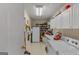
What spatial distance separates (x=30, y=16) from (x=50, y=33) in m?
0.52

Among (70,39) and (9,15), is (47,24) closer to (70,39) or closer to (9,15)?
(70,39)

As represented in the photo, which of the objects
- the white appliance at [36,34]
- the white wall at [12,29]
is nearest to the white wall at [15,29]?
the white wall at [12,29]

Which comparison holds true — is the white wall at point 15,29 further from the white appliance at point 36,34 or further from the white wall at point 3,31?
the white appliance at point 36,34

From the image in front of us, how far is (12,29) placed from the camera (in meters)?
1.92

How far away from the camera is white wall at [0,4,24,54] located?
6.21 feet

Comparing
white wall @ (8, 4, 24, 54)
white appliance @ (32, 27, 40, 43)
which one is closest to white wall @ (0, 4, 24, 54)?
white wall @ (8, 4, 24, 54)

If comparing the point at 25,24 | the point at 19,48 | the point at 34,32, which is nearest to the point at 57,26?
the point at 34,32

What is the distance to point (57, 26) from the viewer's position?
8.55 feet

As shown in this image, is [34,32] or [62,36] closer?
[34,32]

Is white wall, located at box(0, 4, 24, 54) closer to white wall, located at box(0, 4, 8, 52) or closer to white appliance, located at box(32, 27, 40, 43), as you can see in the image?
white wall, located at box(0, 4, 8, 52)

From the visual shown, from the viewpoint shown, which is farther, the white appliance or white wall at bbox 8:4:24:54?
the white appliance

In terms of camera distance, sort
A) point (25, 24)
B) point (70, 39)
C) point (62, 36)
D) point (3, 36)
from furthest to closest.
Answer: point (62, 36), point (70, 39), point (25, 24), point (3, 36)

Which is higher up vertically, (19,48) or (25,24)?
(25,24)
